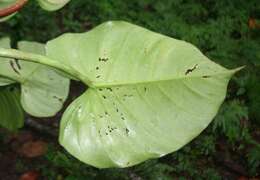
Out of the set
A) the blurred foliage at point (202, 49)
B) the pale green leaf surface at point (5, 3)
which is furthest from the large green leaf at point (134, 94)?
the blurred foliage at point (202, 49)

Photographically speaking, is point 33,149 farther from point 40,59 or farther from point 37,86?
point 40,59

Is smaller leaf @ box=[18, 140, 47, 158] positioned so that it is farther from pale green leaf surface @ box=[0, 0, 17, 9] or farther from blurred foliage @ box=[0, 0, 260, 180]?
pale green leaf surface @ box=[0, 0, 17, 9]

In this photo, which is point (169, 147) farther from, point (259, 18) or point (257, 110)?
point (259, 18)

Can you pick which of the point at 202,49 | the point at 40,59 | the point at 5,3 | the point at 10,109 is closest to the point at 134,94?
the point at 40,59

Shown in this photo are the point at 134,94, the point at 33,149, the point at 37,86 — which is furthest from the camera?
the point at 33,149

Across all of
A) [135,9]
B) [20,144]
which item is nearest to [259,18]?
[135,9]
